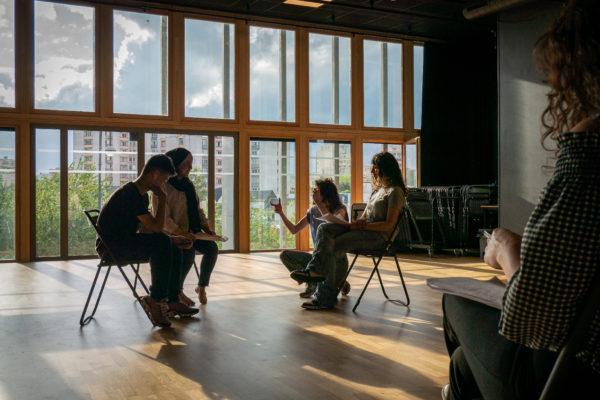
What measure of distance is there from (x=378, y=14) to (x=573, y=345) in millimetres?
9653

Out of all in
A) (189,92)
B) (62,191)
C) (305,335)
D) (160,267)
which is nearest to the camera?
(305,335)

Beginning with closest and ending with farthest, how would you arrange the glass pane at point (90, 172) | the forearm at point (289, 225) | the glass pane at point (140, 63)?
the forearm at point (289, 225) → the glass pane at point (90, 172) → the glass pane at point (140, 63)

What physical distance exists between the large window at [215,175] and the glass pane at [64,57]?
153 centimetres

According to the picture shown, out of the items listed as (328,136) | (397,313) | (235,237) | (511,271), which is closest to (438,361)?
(397,313)

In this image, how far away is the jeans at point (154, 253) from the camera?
11.9 feet

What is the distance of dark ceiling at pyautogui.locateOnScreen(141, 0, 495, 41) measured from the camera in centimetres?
937

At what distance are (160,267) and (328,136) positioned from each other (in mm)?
7256

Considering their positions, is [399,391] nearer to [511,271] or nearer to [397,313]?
[511,271]

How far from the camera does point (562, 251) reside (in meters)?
1.03

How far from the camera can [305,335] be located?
11.2 ft

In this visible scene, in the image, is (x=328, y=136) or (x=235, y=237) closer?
(x=235, y=237)

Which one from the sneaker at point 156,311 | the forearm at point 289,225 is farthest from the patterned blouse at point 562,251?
the forearm at point 289,225

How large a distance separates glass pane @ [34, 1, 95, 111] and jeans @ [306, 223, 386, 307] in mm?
6341

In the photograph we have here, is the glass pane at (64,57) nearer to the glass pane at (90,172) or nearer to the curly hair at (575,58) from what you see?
the glass pane at (90,172)
